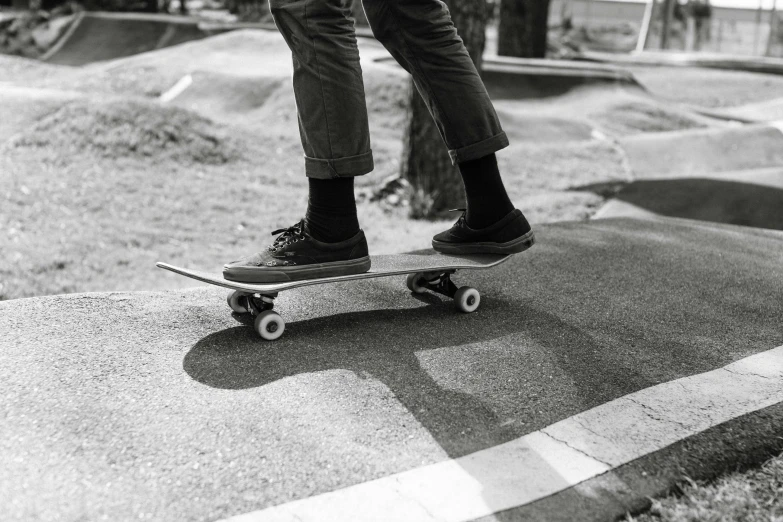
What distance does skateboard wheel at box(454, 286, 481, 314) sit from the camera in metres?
3.04

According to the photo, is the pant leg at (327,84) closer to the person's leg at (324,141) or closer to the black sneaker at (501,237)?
the person's leg at (324,141)

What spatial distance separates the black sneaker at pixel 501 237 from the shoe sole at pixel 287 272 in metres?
0.55

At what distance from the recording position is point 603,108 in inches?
452

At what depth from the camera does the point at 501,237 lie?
3041mm

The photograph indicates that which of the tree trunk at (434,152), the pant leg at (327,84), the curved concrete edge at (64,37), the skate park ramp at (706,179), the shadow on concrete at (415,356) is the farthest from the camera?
the curved concrete edge at (64,37)

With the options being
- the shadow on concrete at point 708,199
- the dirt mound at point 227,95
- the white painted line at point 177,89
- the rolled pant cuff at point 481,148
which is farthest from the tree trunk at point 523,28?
the rolled pant cuff at point 481,148

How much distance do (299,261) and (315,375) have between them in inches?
19.3

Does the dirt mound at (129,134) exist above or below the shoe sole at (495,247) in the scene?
below

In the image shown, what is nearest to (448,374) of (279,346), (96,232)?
(279,346)

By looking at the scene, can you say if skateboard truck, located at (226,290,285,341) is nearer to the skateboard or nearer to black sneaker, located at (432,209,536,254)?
the skateboard

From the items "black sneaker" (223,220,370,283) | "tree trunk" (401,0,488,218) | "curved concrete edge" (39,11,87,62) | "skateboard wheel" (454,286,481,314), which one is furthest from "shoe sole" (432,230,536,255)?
"curved concrete edge" (39,11,87,62)

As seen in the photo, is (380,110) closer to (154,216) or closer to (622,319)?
(154,216)

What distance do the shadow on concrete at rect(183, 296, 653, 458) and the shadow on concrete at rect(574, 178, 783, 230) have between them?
403 centimetres

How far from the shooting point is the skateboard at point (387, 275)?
2.64 metres
